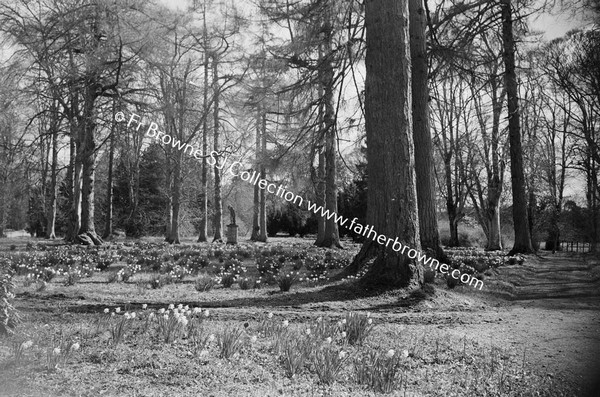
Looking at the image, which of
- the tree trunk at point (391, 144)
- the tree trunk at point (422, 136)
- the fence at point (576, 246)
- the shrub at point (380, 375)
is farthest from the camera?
the fence at point (576, 246)

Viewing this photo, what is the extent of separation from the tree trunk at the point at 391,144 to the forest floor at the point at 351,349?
527 mm

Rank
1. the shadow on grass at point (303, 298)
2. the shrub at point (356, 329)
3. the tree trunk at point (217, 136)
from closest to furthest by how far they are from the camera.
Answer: the shrub at point (356, 329) → the shadow on grass at point (303, 298) → the tree trunk at point (217, 136)

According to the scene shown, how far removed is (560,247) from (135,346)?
31524 mm

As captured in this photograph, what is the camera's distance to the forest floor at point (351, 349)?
2.92 m

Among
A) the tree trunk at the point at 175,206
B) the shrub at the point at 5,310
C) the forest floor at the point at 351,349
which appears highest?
the tree trunk at the point at 175,206

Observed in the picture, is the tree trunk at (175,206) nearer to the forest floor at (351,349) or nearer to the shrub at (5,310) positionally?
the forest floor at (351,349)

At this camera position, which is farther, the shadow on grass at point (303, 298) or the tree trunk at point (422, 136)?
the tree trunk at point (422, 136)

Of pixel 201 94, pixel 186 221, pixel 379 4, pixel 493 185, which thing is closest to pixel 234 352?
pixel 379 4

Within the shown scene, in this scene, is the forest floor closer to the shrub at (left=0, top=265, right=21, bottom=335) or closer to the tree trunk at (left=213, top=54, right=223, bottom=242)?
the shrub at (left=0, top=265, right=21, bottom=335)

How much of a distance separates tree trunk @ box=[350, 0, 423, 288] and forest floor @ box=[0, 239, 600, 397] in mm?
527

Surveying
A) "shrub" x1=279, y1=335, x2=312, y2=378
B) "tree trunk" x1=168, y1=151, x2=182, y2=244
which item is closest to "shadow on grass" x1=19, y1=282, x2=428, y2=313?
"shrub" x1=279, y1=335, x2=312, y2=378

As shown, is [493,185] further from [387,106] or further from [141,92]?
[387,106]

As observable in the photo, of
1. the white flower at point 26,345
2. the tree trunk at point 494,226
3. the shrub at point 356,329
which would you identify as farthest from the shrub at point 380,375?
the tree trunk at point 494,226

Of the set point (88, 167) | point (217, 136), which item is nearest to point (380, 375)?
point (88, 167)
